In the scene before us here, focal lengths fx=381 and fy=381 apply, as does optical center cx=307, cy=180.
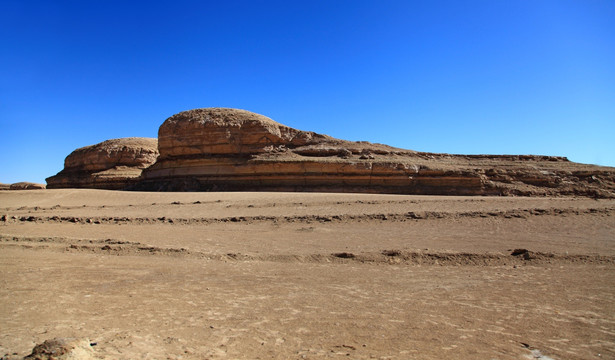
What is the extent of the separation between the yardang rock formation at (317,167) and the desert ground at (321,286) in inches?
337

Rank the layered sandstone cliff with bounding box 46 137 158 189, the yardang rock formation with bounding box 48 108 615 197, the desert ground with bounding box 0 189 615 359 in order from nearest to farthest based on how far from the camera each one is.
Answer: the desert ground with bounding box 0 189 615 359
the yardang rock formation with bounding box 48 108 615 197
the layered sandstone cliff with bounding box 46 137 158 189

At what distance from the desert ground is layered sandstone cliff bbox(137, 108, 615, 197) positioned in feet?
28.0

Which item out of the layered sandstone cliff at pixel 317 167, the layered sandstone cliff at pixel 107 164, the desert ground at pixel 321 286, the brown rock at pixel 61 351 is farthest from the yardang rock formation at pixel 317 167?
the brown rock at pixel 61 351

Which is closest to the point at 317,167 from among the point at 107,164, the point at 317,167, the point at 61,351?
the point at 317,167

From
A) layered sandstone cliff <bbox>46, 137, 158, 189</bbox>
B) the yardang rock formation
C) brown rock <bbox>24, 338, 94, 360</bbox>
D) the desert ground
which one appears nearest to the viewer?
brown rock <bbox>24, 338, 94, 360</bbox>

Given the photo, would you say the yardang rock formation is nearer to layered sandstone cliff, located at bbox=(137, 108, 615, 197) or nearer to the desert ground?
layered sandstone cliff, located at bbox=(137, 108, 615, 197)

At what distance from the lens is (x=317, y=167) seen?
2191 cm

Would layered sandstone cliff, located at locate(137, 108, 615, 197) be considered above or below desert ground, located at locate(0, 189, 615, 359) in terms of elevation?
above

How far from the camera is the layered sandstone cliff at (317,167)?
1967 centimetres

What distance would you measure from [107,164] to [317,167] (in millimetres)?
25654

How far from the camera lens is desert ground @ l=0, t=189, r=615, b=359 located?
324 cm

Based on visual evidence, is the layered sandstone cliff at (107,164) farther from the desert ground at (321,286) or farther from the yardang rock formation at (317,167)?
the desert ground at (321,286)

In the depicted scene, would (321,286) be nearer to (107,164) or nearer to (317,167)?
(317,167)

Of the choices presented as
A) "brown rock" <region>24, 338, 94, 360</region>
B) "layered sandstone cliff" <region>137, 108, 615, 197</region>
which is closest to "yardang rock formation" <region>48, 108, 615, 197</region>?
"layered sandstone cliff" <region>137, 108, 615, 197</region>
